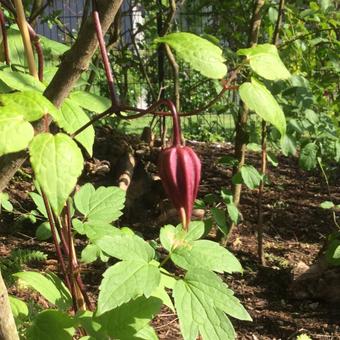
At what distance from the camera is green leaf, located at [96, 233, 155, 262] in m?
1.23

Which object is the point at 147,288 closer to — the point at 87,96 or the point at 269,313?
the point at 87,96

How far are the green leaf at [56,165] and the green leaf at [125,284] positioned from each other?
0.49 m

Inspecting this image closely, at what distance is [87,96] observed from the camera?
113 cm

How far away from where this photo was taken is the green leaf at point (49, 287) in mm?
1394

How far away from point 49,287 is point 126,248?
0.31 m

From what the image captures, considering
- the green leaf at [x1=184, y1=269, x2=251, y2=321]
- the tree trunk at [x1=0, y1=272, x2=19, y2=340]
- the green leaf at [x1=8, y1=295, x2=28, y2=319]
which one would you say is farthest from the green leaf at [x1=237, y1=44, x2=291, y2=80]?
the green leaf at [x1=8, y1=295, x2=28, y2=319]

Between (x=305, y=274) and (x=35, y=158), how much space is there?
2456 millimetres

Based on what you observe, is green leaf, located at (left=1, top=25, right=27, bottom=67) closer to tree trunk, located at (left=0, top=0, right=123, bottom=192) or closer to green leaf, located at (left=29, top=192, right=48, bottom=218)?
tree trunk, located at (left=0, top=0, right=123, bottom=192)

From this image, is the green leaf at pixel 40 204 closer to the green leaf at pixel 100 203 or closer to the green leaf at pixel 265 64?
the green leaf at pixel 100 203

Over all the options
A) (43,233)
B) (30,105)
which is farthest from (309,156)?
(30,105)

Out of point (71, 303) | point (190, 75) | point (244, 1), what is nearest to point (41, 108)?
point (71, 303)

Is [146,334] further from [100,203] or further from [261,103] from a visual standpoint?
[261,103]

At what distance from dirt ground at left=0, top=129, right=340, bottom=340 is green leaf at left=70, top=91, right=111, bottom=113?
161 cm

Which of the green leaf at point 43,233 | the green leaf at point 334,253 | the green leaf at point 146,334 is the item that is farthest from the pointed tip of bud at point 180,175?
the green leaf at point 334,253
